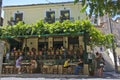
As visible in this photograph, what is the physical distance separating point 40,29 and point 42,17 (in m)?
5.47

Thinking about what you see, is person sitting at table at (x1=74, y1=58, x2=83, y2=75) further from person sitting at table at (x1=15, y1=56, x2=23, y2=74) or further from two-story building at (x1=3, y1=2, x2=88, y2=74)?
two-story building at (x1=3, y1=2, x2=88, y2=74)

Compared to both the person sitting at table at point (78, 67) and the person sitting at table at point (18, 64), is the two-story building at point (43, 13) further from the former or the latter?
the person sitting at table at point (78, 67)

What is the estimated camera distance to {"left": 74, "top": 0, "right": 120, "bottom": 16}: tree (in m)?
4.83

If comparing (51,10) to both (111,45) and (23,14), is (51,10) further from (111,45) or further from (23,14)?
(111,45)

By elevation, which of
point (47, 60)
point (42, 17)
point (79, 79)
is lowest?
point (79, 79)

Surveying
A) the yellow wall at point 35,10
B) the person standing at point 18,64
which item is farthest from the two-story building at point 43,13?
the person standing at point 18,64

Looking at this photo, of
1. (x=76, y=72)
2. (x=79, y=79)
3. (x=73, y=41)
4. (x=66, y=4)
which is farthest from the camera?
(x=66, y=4)

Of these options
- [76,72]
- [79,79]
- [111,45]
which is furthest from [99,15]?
[111,45]

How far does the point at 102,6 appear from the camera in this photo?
16.0 ft

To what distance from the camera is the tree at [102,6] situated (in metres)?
4.83

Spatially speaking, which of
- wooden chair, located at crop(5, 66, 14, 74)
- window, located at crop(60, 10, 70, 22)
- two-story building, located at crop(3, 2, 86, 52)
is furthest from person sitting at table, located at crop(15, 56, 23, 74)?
window, located at crop(60, 10, 70, 22)

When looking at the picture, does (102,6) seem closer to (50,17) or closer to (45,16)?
(50,17)

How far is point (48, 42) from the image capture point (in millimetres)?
21469

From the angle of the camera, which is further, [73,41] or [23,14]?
[23,14]
